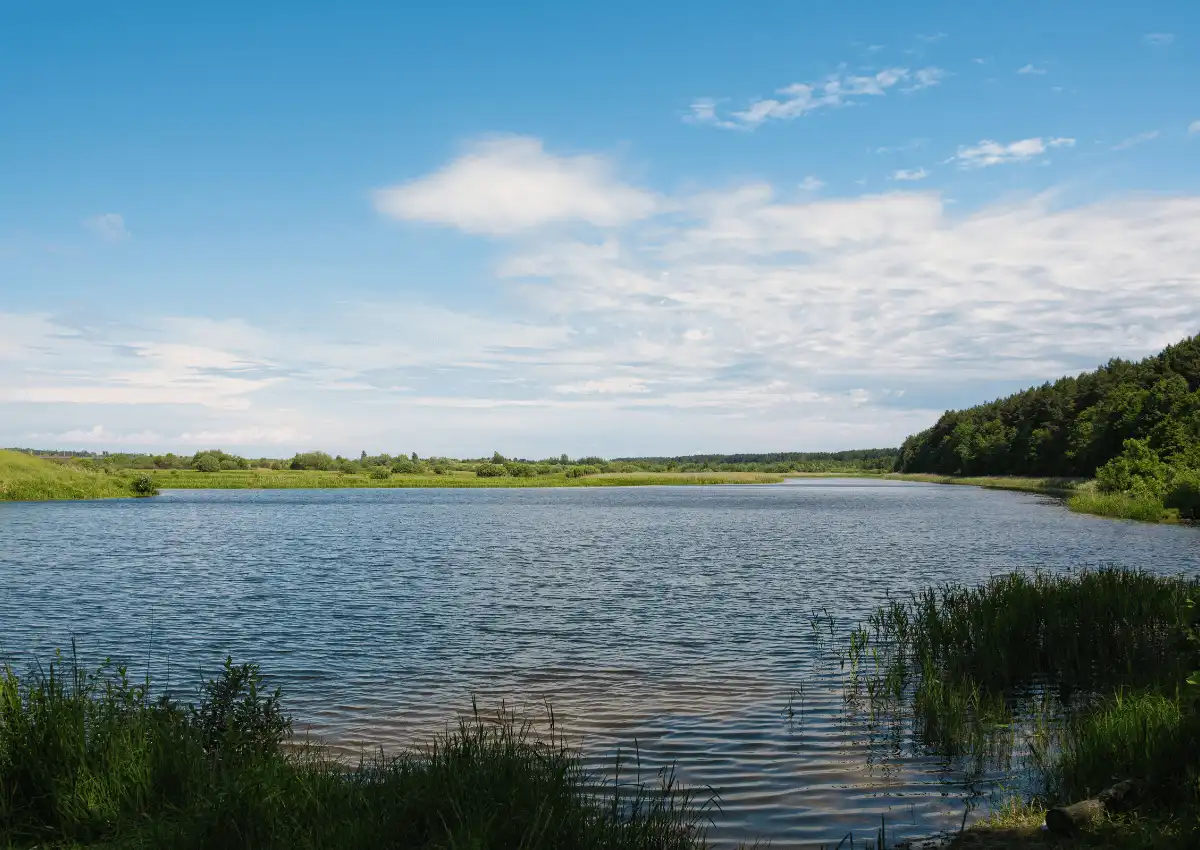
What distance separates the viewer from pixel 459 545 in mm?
49719

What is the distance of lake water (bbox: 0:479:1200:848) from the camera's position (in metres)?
12.6

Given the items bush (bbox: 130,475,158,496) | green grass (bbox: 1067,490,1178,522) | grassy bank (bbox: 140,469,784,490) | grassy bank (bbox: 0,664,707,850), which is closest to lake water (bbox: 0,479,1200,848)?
grassy bank (bbox: 0,664,707,850)

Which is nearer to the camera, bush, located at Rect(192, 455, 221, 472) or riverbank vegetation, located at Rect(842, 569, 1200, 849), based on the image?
riverbank vegetation, located at Rect(842, 569, 1200, 849)

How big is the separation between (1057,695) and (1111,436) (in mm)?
102551

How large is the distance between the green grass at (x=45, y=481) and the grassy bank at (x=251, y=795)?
325ft

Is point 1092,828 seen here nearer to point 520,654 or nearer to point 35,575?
point 520,654

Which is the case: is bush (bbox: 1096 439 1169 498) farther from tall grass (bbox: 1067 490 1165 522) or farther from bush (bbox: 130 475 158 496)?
bush (bbox: 130 475 158 496)

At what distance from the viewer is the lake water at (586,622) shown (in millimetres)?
12555

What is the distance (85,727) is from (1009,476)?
558ft

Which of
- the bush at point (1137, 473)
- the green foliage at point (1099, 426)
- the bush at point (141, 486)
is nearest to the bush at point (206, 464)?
the bush at point (141, 486)

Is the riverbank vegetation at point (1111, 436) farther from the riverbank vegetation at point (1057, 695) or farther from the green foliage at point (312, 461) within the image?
the green foliage at point (312, 461)

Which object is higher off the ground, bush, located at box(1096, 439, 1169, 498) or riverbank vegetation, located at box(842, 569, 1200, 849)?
bush, located at box(1096, 439, 1169, 498)

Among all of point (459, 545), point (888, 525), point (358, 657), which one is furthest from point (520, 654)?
point (888, 525)

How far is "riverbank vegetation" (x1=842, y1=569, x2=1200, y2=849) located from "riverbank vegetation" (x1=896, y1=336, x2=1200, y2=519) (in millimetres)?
47878
